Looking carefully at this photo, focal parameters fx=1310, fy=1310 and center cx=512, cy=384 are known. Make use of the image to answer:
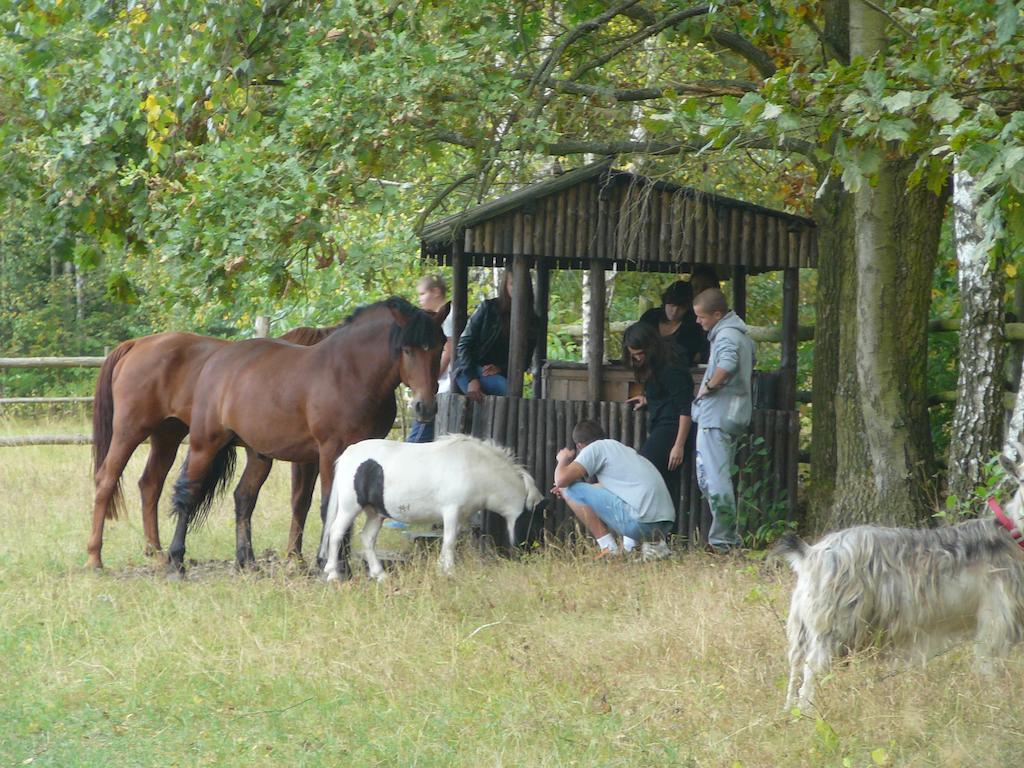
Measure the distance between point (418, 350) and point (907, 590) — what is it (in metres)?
4.38

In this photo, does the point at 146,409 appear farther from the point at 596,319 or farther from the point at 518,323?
the point at 596,319

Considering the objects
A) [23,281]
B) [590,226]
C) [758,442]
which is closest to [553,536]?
[758,442]

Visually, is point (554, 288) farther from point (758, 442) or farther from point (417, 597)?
point (417, 597)

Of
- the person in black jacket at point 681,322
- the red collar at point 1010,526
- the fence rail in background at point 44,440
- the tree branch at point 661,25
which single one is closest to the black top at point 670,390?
the person in black jacket at point 681,322

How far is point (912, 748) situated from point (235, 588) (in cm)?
462

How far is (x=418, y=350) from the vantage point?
29.5ft

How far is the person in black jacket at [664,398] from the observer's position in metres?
9.53

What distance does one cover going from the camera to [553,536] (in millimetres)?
9820

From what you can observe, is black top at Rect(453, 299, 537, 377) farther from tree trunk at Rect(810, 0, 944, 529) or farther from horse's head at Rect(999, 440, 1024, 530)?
horse's head at Rect(999, 440, 1024, 530)

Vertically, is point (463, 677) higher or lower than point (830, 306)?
lower

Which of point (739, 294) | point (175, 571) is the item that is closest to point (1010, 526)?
point (175, 571)

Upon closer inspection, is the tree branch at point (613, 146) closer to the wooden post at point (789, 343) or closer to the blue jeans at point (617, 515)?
the wooden post at point (789, 343)

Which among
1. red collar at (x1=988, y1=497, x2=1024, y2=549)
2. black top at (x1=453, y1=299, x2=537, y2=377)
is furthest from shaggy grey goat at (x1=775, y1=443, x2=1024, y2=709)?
black top at (x1=453, y1=299, x2=537, y2=377)

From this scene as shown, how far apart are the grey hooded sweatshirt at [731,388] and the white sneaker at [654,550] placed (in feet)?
2.98
